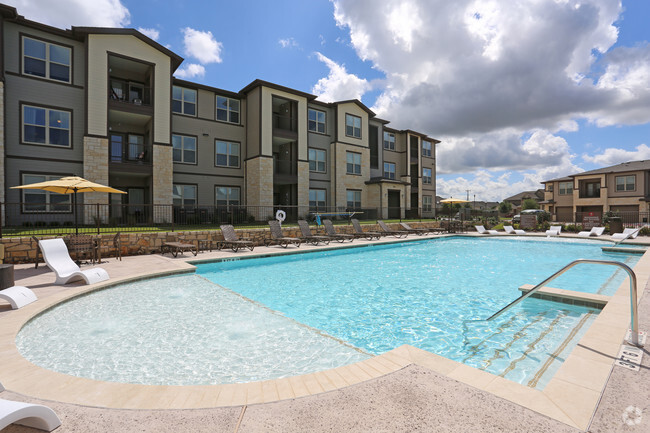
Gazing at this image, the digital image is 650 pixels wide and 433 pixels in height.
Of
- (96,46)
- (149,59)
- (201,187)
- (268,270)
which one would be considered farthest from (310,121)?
(268,270)

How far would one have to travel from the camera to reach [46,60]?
53.2ft

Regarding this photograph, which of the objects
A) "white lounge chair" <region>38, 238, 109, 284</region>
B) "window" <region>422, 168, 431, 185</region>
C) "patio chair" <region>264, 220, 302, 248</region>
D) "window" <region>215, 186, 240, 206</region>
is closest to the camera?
"white lounge chair" <region>38, 238, 109, 284</region>

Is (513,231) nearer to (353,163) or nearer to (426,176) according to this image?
(353,163)

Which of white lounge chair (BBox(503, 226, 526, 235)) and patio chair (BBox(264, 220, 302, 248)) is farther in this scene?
white lounge chair (BBox(503, 226, 526, 235))

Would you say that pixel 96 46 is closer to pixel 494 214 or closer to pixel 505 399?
pixel 505 399

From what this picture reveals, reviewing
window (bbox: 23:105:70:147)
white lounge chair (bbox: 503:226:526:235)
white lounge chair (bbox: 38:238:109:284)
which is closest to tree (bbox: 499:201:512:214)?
white lounge chair (bbox: 503:226:526:235)

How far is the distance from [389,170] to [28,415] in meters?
34.0

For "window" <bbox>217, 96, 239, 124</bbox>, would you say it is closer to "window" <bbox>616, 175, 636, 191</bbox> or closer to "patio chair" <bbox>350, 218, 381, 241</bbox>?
"patio chair" <bbox>350, 218, 381, 241</bbox>

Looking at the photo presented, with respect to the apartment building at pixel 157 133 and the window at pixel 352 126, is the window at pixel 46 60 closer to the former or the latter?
the apartment building at pixel 157 133

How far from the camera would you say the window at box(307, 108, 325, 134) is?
26.9 m

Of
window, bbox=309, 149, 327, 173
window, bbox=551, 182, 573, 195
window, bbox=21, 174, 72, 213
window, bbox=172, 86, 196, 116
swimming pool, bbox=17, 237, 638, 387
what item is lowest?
swimming pool, bbox=17, 237, 638, 387

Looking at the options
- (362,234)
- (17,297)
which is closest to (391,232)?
(362,234)

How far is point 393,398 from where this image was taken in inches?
104

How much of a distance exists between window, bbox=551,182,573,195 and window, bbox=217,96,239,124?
4473 centimetres
